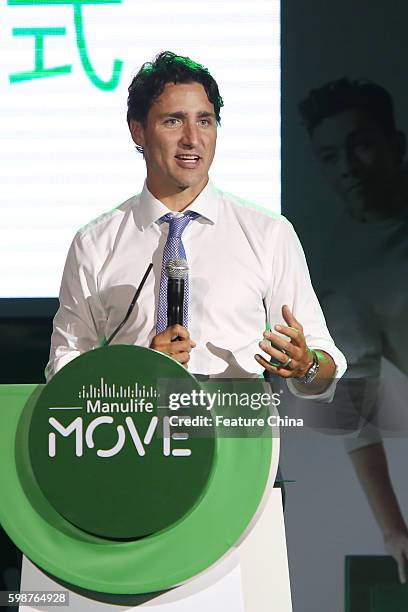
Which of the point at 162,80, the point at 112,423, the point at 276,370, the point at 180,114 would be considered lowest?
the point at 112,423

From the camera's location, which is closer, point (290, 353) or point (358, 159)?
point (290, 353)

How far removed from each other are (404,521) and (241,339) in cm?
56

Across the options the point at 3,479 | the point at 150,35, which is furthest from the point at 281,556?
the point at 150,35

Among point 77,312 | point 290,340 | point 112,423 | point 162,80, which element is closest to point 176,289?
point 290,340

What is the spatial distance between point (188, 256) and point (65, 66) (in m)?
0.85

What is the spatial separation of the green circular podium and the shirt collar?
102 centimetres

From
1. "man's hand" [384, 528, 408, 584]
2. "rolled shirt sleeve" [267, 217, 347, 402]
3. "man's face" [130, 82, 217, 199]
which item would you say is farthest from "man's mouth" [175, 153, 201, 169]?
"man's hand" [384, 528, 408, 584]

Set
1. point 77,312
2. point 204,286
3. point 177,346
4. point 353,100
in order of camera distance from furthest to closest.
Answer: point 353,100, point 204,286, point 77,312, point 177,346

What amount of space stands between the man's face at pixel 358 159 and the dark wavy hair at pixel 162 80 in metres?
0.65

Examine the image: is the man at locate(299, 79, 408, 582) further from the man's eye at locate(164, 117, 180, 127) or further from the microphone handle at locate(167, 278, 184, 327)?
the microphone handle at locate(167, 278, 184, 327)

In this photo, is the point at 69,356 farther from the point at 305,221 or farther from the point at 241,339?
the point at 305,221

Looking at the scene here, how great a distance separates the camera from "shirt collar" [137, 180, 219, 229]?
8.07ft

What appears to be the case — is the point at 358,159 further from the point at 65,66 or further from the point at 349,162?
the point at 65,66

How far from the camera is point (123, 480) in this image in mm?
1448
